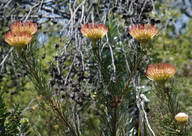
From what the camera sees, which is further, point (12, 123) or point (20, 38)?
point (12, 123)

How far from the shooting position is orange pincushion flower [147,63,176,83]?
0.65 m

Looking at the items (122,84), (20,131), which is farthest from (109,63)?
(20,131)

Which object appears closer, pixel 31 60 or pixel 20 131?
pixel 31 60

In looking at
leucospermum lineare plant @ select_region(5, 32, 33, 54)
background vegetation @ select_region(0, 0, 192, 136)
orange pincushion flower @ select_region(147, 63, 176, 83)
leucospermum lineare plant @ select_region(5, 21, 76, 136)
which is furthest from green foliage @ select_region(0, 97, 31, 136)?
orange pincushion flower @ select_region(147, 63, 176, 83)

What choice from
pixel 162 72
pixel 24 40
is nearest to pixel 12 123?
pixel 24 40

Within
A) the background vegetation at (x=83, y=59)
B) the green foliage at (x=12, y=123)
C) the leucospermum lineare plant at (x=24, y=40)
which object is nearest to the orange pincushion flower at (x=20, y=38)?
the leucospermum lineare plant at (x=24, y=40)

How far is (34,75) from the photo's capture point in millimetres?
788

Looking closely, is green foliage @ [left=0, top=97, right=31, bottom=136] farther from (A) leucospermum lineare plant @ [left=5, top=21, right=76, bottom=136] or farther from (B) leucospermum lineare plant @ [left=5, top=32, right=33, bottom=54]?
(B) leucospermum lineare plant @ [left=5, top=32, right=33, bottom=54]

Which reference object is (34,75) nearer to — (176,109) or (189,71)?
(176,109)

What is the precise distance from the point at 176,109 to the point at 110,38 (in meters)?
0.82

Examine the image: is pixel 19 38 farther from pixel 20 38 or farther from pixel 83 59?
pixel 83 59

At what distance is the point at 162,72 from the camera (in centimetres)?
65

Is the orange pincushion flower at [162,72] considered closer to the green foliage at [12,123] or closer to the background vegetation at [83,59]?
the background vegetation at [83,59]

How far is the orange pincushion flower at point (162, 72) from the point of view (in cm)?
65
